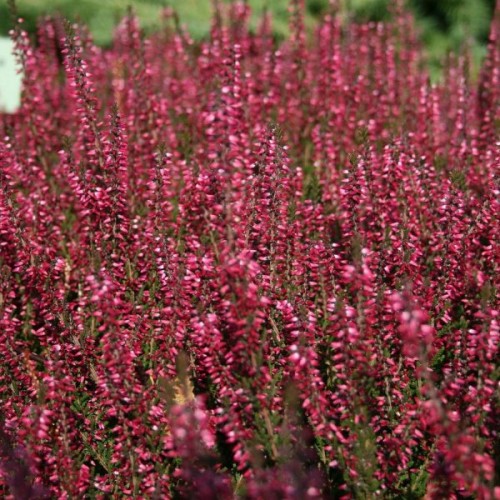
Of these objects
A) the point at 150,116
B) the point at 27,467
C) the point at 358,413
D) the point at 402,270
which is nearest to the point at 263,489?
the point at 358,413

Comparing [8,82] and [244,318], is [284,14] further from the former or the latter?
[244,318]

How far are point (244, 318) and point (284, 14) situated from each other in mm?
10768

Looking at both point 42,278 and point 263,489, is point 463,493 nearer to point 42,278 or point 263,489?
point 263,489

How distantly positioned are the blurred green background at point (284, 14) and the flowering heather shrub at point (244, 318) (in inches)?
228

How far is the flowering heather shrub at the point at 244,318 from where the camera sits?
10.2 feet

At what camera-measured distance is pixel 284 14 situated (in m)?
12.7

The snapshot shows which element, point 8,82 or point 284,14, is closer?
point 8,82

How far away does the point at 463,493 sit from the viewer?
11.0ft

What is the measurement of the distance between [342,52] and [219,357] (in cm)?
473

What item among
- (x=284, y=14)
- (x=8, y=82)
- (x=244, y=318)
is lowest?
(x=244, y=318)

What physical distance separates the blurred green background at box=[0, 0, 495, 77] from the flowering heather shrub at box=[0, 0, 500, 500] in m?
5.80

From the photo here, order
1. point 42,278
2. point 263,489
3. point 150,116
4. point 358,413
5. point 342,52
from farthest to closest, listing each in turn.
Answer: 1. point 342,52
2. point 150,116
3. point 42,278
4. point 358,413
5. point 263,489

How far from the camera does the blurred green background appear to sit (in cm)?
1143

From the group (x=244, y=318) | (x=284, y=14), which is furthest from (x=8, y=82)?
(x=244, y=318)
